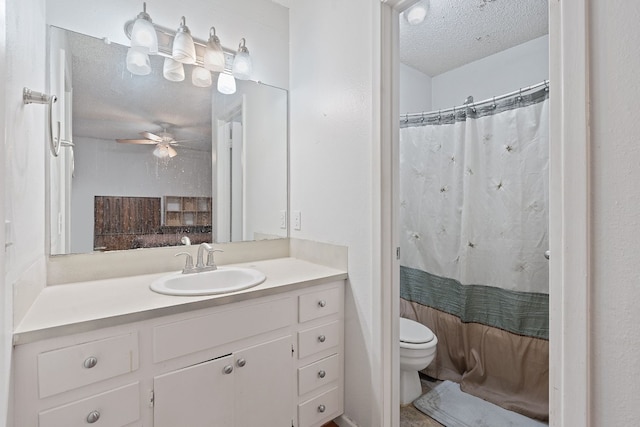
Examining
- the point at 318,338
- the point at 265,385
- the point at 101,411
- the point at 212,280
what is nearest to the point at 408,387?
the point at 318,338

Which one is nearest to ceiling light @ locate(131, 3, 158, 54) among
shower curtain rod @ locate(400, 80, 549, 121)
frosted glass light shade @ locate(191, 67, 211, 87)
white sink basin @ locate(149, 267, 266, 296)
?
frosted glass light shade @ locate(191, 67, 211, 87)

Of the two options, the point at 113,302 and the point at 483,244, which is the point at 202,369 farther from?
the point at 483,244

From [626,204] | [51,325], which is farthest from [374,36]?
[51,325]

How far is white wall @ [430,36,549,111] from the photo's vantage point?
6.96 feet

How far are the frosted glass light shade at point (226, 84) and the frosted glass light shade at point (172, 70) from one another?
8.1 inches

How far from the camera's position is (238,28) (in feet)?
6.03

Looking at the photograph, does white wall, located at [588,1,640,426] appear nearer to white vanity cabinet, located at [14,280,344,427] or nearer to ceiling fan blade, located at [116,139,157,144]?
white vanity cabinet, located at [14,280,344,427]

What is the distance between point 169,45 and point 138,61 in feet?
0.63

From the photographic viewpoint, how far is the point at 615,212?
2.39 ft

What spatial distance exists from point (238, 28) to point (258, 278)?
1457 millimetres

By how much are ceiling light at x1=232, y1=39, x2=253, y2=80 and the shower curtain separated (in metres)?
1.19

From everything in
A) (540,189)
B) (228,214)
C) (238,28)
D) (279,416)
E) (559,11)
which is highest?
(238,28)

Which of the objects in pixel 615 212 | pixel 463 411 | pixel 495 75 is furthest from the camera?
pixel 495 75

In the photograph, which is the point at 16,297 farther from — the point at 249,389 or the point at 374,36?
the point at 374,36
